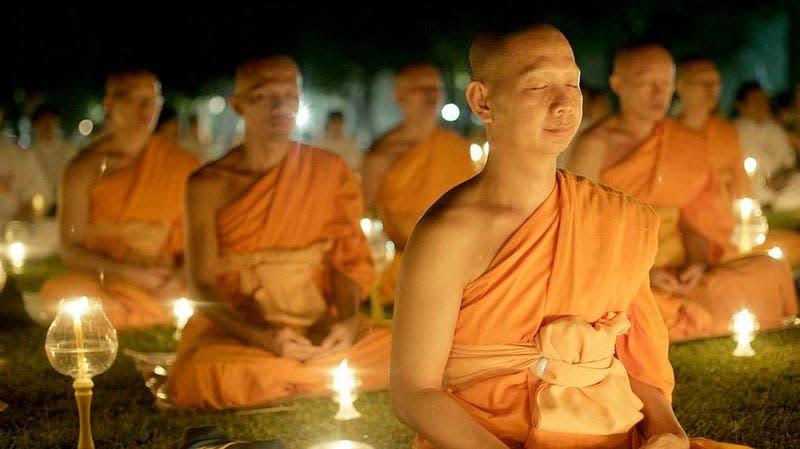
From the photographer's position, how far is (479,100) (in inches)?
138

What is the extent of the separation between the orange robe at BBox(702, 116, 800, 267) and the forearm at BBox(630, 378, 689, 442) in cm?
552

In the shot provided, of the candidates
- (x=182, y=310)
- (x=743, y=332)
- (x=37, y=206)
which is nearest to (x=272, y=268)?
(x=182, y=310)

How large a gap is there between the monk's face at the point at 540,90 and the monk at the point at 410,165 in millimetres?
5791

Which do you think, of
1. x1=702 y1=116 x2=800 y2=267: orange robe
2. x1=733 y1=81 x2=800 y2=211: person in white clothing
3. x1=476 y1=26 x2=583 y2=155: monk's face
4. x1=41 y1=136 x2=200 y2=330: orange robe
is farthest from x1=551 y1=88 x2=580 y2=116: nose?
x1=733 y1=81 x2=800 y2=211: person in white clothing

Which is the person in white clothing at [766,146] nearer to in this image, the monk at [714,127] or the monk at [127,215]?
the monk at [714,127]

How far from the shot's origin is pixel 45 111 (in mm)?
16844

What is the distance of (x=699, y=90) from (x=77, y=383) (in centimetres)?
632

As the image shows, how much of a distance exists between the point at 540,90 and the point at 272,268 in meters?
3.24

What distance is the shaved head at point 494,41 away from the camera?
340 centimetres

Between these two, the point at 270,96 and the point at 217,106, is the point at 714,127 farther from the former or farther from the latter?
the point at 217,106

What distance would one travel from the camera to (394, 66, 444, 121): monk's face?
30.2ft

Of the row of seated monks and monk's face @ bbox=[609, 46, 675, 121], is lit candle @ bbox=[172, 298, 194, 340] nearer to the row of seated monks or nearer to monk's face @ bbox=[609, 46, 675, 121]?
the row of seated monks

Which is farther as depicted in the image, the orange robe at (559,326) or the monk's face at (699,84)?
the monk's face at (699,84)

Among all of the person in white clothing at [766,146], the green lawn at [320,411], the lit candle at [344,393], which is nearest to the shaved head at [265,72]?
the lit candle at [344,393]
